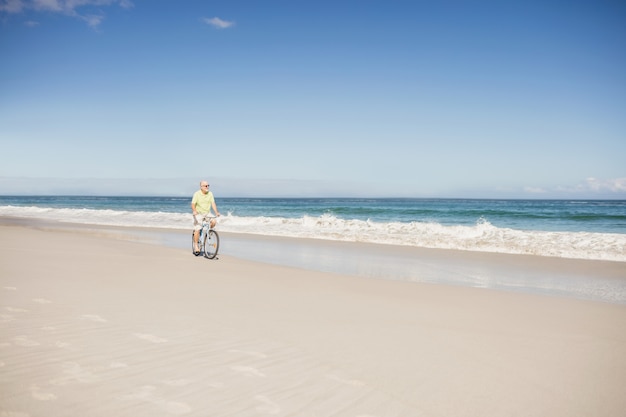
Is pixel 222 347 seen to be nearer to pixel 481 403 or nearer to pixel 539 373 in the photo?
pixel 481 403

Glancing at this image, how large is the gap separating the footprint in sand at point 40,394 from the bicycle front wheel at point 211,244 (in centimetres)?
904

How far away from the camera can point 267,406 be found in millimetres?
3295

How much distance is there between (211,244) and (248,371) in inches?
349

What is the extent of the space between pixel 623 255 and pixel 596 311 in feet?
31.8

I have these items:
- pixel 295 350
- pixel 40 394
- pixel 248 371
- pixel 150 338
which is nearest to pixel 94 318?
pixel 150 338

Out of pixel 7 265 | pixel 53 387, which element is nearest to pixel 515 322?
pixel 53 387

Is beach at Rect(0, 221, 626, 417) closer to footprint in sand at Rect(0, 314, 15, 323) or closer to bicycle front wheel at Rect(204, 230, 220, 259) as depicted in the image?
footprint in sand at Rect(0, 314, 15, 323)

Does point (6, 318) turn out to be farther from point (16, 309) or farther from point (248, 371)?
point (248, 371)

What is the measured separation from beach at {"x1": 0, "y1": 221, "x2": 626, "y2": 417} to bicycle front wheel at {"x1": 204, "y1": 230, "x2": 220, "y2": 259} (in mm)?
4151

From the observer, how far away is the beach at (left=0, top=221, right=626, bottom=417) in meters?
3.40

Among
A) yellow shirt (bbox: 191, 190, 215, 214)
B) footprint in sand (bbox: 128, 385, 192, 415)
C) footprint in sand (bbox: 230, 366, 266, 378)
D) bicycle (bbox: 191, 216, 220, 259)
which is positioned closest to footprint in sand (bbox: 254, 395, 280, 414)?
footprint in sand (bbox: 230, 366, 266, 378)

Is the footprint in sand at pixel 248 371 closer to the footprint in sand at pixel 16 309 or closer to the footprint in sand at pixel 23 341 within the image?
the footprint in sand at pixel 23 341

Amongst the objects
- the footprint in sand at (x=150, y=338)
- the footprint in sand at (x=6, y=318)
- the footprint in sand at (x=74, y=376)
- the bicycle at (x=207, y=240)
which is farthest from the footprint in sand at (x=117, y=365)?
the bicycle at (x=207, y=240)

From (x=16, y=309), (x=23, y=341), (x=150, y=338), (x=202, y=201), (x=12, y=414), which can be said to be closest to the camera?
(x=12, y=414)
